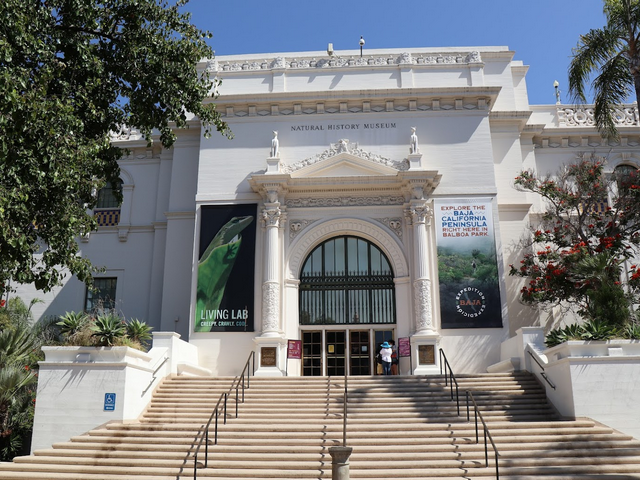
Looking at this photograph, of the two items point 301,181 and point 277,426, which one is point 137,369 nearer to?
point 277,426

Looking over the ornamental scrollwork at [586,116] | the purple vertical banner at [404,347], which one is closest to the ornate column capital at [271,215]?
the purple vertical banner at [404,347]

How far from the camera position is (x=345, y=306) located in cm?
2259

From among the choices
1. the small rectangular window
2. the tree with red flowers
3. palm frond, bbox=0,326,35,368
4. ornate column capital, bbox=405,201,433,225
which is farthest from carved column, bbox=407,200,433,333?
palm frond, bbox=0,326,35,368

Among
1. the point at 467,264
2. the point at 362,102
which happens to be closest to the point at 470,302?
the point at 467,264

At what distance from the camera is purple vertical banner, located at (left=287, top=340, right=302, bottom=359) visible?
68.4ft

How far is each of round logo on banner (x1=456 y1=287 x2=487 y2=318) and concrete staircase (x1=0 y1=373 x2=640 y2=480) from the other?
13.9 feet

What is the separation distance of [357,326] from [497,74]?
12443 millimetres

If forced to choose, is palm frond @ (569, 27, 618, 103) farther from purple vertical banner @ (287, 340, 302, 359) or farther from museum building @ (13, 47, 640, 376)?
purple vertical banner @ (287, 340, 302, 359)

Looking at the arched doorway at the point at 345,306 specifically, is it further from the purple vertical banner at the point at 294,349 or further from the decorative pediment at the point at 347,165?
the decorative pediment at the point at 347,165

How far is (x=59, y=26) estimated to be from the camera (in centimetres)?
1290

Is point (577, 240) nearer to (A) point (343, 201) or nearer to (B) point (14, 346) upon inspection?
(A) point (343, 201)

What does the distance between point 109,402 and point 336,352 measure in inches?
365

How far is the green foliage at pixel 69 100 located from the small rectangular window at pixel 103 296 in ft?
34.1

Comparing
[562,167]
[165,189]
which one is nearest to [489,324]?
[562,167]
